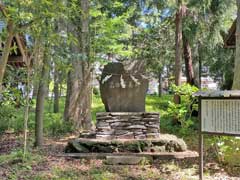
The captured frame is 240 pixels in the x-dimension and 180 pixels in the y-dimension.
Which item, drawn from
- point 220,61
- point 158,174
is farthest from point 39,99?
point 220,61

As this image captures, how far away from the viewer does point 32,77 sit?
6.95 meters

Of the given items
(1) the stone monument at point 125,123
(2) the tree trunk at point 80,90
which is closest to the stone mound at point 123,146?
(1) the stone monument at point 125,123

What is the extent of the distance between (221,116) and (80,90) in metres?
6.57

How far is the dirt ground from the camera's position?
19.5 ft

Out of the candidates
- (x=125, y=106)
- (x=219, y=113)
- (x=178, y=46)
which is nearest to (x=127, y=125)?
(x=125, y=106)

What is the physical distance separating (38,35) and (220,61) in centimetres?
1214

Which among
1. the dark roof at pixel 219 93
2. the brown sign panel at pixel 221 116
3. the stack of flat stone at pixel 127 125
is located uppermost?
the dark roof at pixel 219 93

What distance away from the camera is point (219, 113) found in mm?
5809

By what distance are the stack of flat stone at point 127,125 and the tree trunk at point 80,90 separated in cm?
328

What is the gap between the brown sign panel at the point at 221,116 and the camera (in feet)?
18.5

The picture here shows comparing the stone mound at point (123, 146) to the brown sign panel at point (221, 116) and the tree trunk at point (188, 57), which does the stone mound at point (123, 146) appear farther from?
the tree trunk at point (188, 57)

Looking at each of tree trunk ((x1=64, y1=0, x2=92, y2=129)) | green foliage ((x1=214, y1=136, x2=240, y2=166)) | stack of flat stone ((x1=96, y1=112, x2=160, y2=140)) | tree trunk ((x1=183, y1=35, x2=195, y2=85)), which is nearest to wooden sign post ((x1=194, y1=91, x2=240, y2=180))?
green foliage ((x1=214, y1=136, x2=240, y2=166))

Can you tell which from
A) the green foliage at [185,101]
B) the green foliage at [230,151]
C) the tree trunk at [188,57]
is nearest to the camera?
the green foliage at [230,151]

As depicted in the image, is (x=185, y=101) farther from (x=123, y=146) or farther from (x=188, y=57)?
(x=188, y=57)
